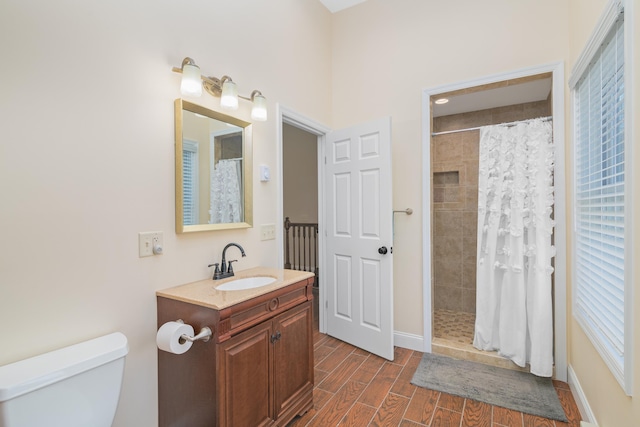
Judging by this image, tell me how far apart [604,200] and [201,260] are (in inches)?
86.0

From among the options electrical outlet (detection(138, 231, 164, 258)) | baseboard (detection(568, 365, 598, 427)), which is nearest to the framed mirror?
electrical outlet (detection(138, 231, 164, 258))

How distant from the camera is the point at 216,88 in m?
1.86

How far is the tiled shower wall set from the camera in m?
3.54

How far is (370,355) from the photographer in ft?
8.83

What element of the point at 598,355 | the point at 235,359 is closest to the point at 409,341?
the point at 598,355

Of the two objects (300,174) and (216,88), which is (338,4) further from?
(300,174)

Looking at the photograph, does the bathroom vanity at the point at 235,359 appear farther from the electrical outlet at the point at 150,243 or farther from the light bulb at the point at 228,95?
the light bulb at the point at 228,95

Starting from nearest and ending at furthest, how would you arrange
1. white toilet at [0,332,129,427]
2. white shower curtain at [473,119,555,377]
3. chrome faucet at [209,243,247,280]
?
white toilet at [0,332,129,427]
chrome faucet at [209,243,247,280]
white shower curtain at [473,119,555,377]

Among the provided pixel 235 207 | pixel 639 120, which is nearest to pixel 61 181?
pixel 235 207

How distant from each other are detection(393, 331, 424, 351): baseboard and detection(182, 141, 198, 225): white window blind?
2.11m

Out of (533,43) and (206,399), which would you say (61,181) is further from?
(533,43)

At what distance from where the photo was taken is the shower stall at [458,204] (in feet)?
11.3

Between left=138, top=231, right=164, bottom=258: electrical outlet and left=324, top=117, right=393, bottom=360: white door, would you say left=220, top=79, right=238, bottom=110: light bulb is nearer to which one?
left=138, top=231, right=164, bottom=258: electrical outlet

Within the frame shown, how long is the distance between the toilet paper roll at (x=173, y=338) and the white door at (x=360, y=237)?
5.56 ft
